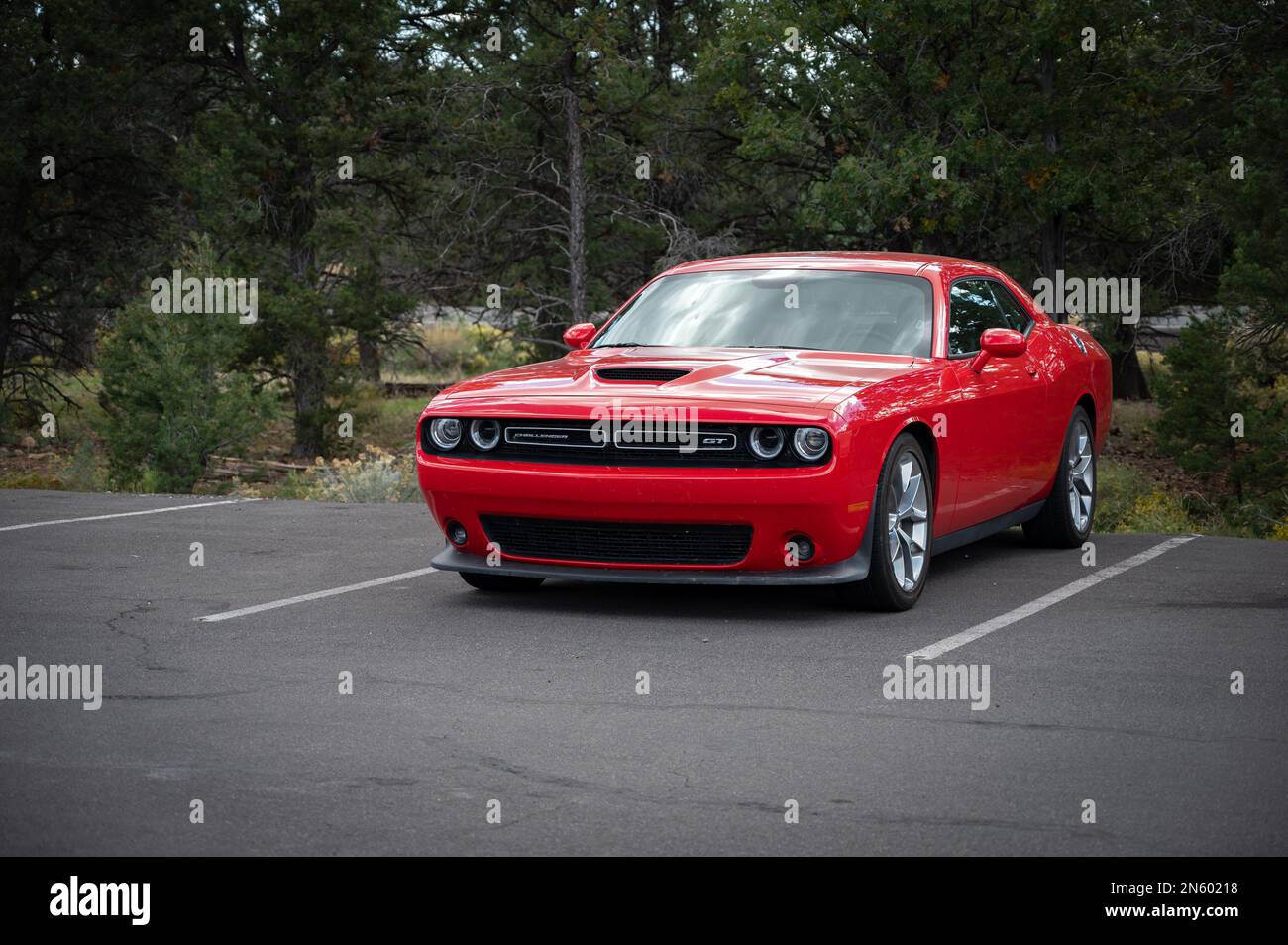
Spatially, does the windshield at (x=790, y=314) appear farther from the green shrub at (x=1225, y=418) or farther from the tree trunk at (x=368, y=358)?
the tree trunk at (x=368, y=358)

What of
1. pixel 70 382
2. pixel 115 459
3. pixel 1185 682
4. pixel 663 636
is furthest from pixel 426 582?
pixel 70 382

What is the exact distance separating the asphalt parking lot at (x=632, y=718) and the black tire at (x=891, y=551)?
0.38ft

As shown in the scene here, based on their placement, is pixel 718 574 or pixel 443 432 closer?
pixel 718 574

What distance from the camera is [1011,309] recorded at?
9.81 meters

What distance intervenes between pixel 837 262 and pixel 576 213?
22.2 metres

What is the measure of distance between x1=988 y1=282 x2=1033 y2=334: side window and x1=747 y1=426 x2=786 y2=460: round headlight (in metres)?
2.81

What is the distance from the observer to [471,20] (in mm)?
33812

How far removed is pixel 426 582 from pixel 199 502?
4.61 meters

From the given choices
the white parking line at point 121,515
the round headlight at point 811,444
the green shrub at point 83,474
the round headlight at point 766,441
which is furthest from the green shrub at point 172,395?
the round headlight at point 811,444

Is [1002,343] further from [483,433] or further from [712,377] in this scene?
[483,433]

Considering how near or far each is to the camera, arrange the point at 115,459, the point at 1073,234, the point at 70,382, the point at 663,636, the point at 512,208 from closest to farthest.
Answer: the point at 663,636, the point at 115,459, the point at 1073,234, the point at 512,208, the point at 70,382

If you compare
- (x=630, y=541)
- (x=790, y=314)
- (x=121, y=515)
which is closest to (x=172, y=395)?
(x=121, y=515)

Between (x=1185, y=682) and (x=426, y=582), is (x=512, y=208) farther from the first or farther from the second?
(x=1185, y=682)

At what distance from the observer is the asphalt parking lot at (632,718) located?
4441 mm
